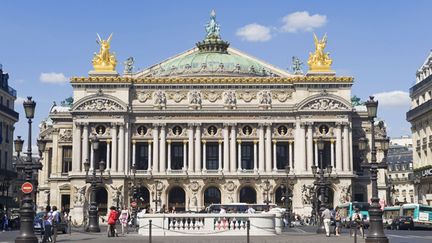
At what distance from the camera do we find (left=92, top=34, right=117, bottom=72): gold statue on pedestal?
4631 inches

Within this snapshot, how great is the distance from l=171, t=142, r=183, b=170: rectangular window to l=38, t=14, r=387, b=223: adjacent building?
0.50 feet

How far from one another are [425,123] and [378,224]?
71338 mm

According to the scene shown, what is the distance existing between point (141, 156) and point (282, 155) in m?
21.7

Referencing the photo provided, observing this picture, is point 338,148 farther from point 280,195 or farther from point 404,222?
point 404,222

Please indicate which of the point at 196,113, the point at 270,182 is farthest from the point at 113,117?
the point at 270,182

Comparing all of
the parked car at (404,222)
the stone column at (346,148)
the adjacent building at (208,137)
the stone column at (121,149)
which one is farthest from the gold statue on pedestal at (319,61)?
the parked car at (404,222)

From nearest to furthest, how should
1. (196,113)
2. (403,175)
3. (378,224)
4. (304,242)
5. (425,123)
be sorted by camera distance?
(378,224) < (304,242) < (425,123) < (196,113) < (403,175)

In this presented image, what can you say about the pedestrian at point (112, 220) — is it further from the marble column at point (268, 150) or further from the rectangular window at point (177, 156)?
the rectangular window at point (177, 156)

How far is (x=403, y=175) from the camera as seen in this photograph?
529ft

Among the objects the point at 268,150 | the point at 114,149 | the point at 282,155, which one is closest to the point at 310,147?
the point at 282,155

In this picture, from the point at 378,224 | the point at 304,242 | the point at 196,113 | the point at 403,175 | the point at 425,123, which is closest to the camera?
the point at 378,224

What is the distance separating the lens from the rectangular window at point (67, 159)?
11981 cm

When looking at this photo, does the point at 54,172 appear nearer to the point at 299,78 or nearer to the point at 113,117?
the point at 113,117

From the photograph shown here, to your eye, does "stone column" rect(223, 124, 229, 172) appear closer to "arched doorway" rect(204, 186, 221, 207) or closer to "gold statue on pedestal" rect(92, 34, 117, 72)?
"arched doorway" rect(204, 186, 221, 207)
